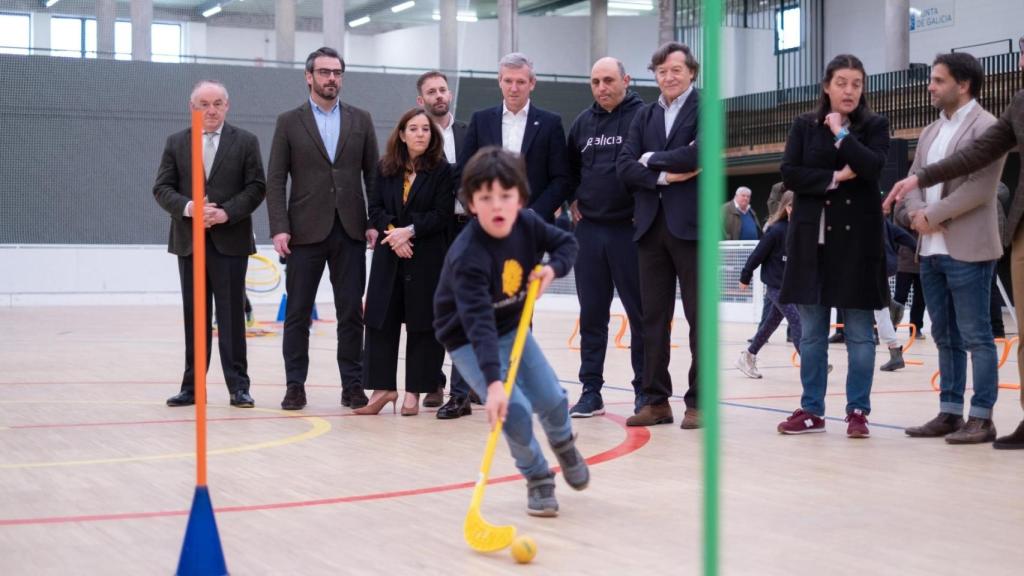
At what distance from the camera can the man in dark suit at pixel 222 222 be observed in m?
6.85

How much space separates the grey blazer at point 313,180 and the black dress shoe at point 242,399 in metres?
0.88

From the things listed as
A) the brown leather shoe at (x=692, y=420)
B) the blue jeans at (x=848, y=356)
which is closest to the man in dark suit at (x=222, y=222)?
the brown leather shoe at (x=692, y=420)

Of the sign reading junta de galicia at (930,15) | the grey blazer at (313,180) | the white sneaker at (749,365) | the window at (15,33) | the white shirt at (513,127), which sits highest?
the sign reading junta de galicia at (930,15)

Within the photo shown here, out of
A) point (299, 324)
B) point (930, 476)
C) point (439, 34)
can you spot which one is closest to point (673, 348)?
point (299, 324)

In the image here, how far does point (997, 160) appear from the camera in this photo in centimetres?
541

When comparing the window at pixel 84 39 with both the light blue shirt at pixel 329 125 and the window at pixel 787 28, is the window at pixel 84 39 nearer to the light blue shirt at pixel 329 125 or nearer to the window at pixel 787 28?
the window at pixel 787 28

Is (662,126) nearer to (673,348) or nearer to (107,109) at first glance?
(673,348)

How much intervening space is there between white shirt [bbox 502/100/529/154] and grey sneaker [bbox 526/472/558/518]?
2.92 m

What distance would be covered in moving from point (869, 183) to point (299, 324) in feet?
9.97

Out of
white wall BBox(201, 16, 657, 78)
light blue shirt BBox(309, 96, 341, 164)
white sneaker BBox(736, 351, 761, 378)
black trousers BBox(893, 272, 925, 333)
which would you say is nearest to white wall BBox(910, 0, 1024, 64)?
white wall BBox(201, 16, 657, 78)

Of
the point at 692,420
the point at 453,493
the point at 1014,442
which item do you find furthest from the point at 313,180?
the point at 1014,442

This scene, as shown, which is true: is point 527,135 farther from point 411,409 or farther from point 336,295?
point 411,409

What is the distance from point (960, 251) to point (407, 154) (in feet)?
8.97

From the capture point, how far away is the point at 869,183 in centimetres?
570
